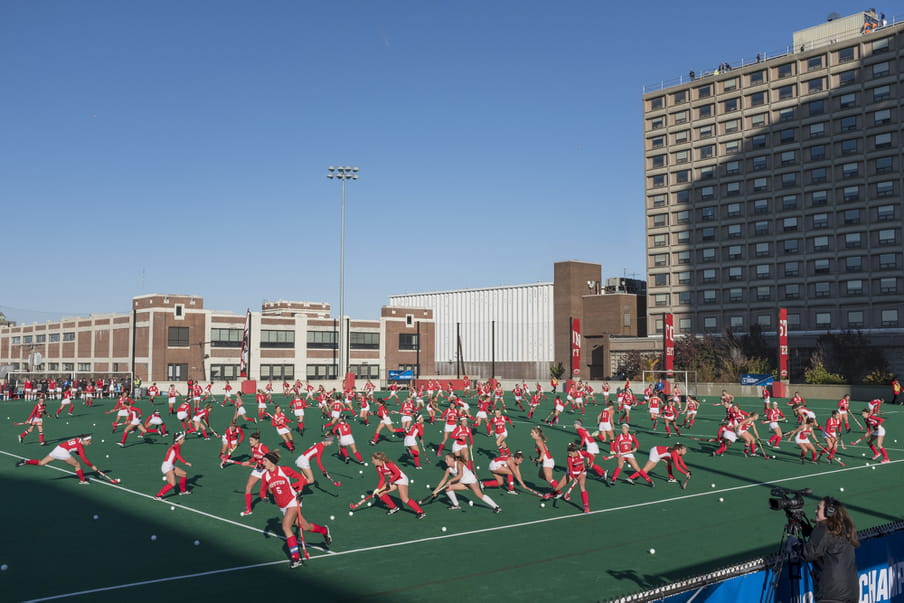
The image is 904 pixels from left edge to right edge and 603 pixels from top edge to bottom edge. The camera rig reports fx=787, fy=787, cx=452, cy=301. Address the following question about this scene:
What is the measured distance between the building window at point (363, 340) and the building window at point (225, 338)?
13050mm

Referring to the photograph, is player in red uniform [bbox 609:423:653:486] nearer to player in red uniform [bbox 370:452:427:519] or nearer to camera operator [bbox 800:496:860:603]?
player in red uniform [bbox 370:452:427:519]

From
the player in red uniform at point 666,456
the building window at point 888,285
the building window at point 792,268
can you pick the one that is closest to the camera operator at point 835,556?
the player in red uniform at point 666,456

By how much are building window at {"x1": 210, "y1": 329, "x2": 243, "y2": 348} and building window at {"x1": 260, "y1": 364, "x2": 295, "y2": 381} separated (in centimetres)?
417

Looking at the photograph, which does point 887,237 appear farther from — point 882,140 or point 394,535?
point 394,535

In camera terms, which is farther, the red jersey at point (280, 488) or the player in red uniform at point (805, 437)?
the player in red uniform at point (805, 437)

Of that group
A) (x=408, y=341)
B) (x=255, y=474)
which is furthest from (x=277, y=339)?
(x=255, y=474)

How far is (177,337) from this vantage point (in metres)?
84.5

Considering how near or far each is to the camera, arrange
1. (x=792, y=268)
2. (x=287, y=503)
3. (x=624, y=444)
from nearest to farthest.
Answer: (x=287, y=503), (x=624, y=444), (x=792, y=268)

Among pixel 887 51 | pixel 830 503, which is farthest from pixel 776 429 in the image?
pixel 887 51

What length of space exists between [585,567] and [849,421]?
3300 centimetres

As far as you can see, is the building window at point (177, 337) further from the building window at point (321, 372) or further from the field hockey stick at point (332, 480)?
the field hockey stick at point (332, 480)

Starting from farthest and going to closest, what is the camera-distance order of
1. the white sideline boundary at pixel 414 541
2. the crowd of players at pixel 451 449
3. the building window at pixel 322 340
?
the building window at pixel 322 340 < the crowd of players at pixel 451 449 < the white sideline boundary at pixel 414 541

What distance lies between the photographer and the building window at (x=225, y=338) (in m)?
86.6

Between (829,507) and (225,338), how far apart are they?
277 feet
